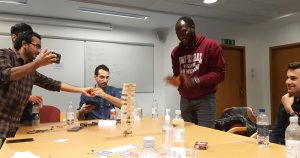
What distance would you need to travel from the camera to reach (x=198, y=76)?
2.37 m

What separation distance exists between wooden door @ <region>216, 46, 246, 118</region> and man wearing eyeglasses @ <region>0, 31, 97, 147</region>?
13.3ft

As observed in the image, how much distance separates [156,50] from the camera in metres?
5.71

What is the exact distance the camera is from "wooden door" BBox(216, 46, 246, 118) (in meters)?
5.43

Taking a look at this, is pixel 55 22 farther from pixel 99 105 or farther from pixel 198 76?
pixel 198 76

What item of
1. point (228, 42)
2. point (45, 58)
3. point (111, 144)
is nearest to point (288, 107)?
point (111, 144)

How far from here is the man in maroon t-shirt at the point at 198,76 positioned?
2.28m

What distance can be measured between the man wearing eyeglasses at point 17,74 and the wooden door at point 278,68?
480 cm

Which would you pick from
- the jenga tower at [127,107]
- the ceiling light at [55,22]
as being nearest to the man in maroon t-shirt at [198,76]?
the jenga tower at [127,107]

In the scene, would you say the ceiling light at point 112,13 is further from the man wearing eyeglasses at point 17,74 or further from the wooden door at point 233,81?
the man wearing eyeglasses at point 17,74

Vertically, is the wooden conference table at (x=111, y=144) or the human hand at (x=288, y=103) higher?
the human hand at (x=288, y=103)

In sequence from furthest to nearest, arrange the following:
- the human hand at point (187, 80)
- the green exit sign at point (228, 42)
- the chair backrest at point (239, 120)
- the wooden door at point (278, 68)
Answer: the green exit sign at point (228, 42) → the wooden door at point (278, 68) → the chair backrest at point (239, 120) → the human hand at point (187, 80)

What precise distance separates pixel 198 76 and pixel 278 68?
151 inches

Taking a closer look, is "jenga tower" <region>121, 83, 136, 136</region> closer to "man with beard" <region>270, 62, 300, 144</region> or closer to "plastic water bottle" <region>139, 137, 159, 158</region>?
"plastic water bottle" <region>139, 137, 159, 158</region>

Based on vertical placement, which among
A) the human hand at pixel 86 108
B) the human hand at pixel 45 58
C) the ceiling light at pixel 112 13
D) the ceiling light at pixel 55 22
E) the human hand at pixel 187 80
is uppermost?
the ceiling light at pixel 112 13
